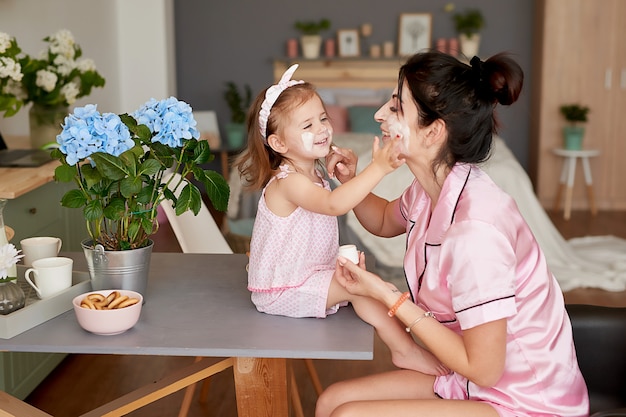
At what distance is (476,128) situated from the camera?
6.11ft

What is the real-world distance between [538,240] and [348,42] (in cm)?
327

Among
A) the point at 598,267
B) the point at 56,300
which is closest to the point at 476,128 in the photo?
the point at 56,300

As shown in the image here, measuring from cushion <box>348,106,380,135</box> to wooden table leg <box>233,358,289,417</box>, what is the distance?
505cm

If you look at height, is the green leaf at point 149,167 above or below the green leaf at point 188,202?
above

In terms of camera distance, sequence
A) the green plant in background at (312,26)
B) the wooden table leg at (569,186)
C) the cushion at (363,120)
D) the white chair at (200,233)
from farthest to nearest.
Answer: the green plant in background at (312,26)
the cushion at (363,120)
the wooden table leg at (569,186)
the white chair at (200,233)

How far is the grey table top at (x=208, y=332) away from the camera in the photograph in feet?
5.49

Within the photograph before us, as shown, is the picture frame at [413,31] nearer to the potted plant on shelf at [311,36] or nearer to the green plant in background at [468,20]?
the green plant in background at [468,20]

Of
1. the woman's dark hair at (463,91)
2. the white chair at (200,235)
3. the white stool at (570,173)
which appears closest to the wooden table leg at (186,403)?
the white chair at (200,235)

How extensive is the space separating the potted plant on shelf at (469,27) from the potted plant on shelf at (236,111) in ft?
6.42

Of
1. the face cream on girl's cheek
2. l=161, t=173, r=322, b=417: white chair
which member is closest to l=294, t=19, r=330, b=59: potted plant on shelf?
l=161, t=173, r=322, b=417: white chair

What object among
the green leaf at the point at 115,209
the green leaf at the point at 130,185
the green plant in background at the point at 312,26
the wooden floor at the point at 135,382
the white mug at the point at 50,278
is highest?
the green plant in background at the point at 312,26

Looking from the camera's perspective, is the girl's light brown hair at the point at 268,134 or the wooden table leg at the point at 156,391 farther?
the girl's light brown hair at the point at 268,134

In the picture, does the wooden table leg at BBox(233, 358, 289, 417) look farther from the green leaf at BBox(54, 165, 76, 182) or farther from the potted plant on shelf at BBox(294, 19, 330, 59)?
the potted plant on shelf at BBox(294, 19, 330, 59)

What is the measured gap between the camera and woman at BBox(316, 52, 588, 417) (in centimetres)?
171
